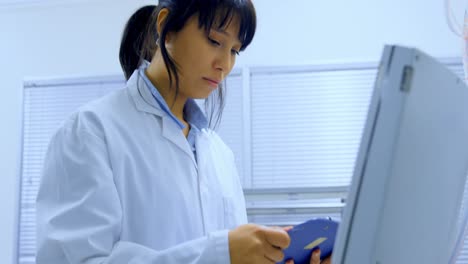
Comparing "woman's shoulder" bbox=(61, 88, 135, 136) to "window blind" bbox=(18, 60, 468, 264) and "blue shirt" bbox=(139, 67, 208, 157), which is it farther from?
"window blind" bbox=(18, 60, 468, 264)

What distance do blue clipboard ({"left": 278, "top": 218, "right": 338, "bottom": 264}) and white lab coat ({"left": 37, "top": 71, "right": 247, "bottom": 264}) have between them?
0.36ft

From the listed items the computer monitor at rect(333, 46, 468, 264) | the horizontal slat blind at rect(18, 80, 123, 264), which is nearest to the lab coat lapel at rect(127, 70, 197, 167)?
the computer monitor at rect(333, 46, 468, 264)

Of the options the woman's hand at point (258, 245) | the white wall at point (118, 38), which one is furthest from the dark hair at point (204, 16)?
the white wall at point (118, 38)

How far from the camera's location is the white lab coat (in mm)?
786

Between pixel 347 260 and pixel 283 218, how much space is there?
1978mm

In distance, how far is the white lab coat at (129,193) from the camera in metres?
0.79

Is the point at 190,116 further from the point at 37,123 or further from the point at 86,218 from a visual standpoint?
the point at 37,123

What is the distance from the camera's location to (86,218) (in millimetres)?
800

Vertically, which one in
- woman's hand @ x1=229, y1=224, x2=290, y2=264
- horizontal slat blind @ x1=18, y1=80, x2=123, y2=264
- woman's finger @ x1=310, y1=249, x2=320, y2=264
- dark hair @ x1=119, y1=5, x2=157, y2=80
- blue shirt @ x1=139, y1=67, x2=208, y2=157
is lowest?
horizontal slat blind @ x1=18, y1=80, x2=123, y2=264

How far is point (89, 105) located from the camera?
95cm

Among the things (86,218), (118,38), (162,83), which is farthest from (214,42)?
(118,38)

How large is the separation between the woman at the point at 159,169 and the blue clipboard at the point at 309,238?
0.10 feet

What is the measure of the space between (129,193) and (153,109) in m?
0.21

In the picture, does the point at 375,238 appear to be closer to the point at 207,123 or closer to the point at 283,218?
the point at 207,123
